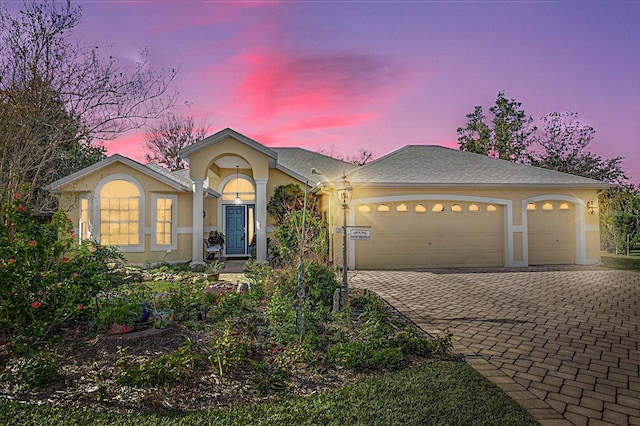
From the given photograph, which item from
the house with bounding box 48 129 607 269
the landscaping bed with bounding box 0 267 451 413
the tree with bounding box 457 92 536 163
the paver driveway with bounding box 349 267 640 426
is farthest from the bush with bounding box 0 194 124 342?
the tree with bounding box 457 92 536 163

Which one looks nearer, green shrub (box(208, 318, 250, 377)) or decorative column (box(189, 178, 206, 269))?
green shrub (box(208, 318, 250, 377))

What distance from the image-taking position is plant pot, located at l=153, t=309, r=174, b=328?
514 centimetres

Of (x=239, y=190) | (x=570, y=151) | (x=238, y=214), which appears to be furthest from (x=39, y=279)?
(x=570, y=151)

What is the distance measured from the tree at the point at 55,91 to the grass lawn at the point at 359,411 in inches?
140

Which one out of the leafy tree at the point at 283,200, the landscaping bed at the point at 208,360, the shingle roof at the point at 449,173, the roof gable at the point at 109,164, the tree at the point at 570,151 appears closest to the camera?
the landscaping bed at the point at 208,360

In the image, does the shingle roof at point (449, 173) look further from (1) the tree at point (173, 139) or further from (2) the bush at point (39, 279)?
(1) the tree at point (173, 139)

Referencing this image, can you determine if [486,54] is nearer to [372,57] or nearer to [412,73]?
[412,73]

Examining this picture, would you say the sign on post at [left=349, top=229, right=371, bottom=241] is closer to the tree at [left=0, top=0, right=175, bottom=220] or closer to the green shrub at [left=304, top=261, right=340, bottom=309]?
the green shrub at [left=304, top=261, right=340, bottom=309]

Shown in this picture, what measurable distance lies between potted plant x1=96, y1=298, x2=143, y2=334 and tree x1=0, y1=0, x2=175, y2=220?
2.10 meters

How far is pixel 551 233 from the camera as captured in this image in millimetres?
13141

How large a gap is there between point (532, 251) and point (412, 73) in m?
7.48

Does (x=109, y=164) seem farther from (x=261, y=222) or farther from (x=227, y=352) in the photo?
(x=227, y=352)

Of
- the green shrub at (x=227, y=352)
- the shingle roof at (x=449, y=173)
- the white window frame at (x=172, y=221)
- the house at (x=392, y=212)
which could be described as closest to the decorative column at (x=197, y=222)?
the house at (x=392, y=212)

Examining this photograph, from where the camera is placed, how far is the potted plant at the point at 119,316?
15.4 feet
